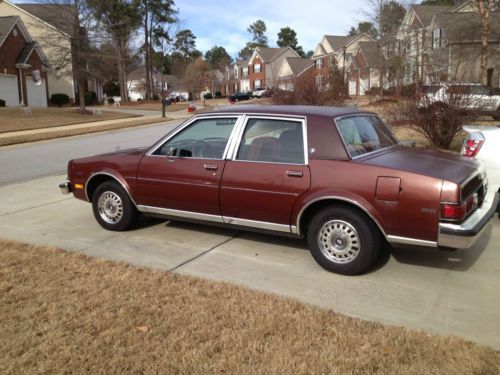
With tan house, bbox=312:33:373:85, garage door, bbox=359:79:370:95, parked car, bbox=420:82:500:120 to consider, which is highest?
tan house, bbox=312:33:373:85

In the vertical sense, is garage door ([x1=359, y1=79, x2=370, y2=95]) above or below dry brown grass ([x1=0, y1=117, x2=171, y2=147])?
above

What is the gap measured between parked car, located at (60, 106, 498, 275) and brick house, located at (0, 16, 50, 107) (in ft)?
123

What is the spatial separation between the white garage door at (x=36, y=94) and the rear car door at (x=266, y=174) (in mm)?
41505

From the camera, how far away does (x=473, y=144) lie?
6379mm

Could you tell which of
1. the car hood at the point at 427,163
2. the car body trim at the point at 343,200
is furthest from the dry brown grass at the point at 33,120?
the car hood at the point at 427,163

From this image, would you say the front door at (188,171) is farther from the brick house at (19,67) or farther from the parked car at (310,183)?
the brick house at (19,67)

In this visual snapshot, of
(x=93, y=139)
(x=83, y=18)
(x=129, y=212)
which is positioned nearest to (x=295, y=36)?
(x=83, y=18)

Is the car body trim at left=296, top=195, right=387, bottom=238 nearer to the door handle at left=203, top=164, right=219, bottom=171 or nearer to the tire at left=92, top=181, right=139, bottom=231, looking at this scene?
the door handle at left=203, top=164, right=219, bottom=171

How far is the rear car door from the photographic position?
4.82 meters

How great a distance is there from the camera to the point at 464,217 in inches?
166

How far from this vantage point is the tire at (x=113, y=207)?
19.8 feet

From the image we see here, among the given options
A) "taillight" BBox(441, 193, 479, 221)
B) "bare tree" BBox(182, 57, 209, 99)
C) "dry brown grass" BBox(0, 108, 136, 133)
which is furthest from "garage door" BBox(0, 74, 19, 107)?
"taillight" BBox(441, 193, 479, 221)

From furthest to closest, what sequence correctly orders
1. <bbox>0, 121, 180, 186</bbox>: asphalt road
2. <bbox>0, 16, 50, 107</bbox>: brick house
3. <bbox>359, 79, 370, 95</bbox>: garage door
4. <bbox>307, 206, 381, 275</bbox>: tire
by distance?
<bbox>359, 79, 370, 95</bbox>: garage door → <bbox>0, 16, 50, 107</bbox>: brick house → <bbox>0, 121, 180, 186</bbox>: asphalt road → <bbox>307, 206, 381, 275</bbox>: tire

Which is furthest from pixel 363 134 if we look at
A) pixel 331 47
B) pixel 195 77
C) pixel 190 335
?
pixel 195 77
